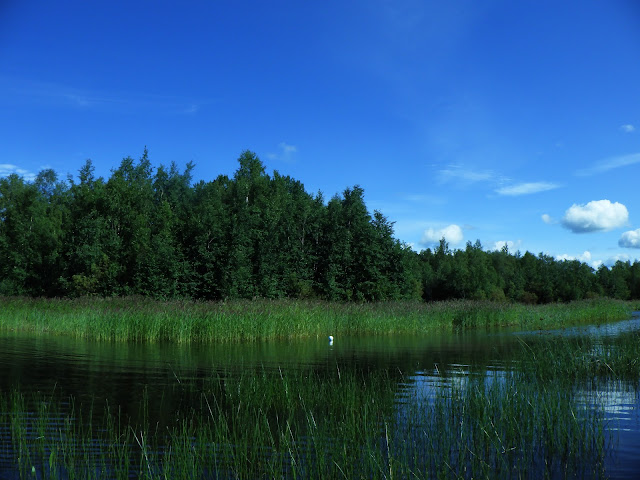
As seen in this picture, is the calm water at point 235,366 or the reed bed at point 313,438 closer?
the reed bed at point 313,438

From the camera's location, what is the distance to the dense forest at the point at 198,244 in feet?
142

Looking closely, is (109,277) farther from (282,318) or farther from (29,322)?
(282,318)

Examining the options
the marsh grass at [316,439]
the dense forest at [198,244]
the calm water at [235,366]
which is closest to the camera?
the marsh grass at [316,439]

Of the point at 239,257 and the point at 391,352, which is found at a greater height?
the point at 239,257

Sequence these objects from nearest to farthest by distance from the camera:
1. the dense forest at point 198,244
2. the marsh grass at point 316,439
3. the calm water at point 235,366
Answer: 1. the marsh grass at point 316,439
2. the calm water at point 235,366
3. the dense forest at point 198,244

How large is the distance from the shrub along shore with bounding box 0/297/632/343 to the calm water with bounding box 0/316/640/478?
170 centimetres

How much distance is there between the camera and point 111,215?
151ft

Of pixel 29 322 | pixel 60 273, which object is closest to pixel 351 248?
pixel 60 273

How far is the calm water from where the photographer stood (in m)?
8.46

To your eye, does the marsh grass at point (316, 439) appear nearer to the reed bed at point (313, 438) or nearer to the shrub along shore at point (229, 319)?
the reed bed at point (313, 438)

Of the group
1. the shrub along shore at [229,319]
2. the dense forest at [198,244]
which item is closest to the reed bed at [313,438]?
the shrub along shore at [229,319]

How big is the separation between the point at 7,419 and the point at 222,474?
3985mm

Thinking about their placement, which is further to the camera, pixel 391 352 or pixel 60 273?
pixel 60 273

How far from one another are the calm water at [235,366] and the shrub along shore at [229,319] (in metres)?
1.70
